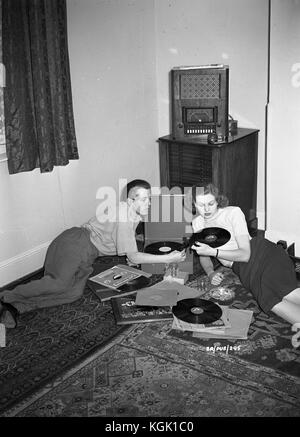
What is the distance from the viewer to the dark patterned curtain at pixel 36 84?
3346mm

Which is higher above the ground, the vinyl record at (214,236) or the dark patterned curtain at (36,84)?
the dark patterned curtain at (36,84)

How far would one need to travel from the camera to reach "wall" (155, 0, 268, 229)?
4102 millimetres

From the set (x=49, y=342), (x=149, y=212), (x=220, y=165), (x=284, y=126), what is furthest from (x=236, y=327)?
(x=284, y=126)

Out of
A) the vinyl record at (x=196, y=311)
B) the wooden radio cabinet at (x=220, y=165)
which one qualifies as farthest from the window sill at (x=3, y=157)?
the vinyl record at (x=196, y=311)

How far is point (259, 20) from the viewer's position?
4035mm

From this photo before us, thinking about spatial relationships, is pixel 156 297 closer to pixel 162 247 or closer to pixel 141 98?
pixel 162 247

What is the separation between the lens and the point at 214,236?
3.12m

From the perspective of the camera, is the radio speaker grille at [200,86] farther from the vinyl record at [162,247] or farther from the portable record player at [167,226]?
the vinyl record at [162,247]

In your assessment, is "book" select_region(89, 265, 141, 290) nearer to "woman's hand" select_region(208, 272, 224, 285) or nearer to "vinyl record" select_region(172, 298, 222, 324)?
"woman's hand" select_region(208, 272, 224, 285)

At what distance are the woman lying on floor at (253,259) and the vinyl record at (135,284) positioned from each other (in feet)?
1.44

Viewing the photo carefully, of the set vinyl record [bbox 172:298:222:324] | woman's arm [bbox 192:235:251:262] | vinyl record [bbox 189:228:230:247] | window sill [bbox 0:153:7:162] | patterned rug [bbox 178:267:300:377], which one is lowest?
patterned rug [bbox 178:267:300:377]

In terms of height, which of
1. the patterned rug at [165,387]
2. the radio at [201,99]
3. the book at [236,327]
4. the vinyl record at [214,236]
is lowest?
the patterned rug at [165,387]

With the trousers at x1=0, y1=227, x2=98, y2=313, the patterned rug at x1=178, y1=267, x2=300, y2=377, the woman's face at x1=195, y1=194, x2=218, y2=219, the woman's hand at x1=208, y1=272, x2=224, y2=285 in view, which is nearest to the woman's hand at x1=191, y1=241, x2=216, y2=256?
the woman's face at x1=195, y1=194, x2=218, y2=219

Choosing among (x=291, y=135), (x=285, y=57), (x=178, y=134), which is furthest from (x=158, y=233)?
(x=285, y=57)
